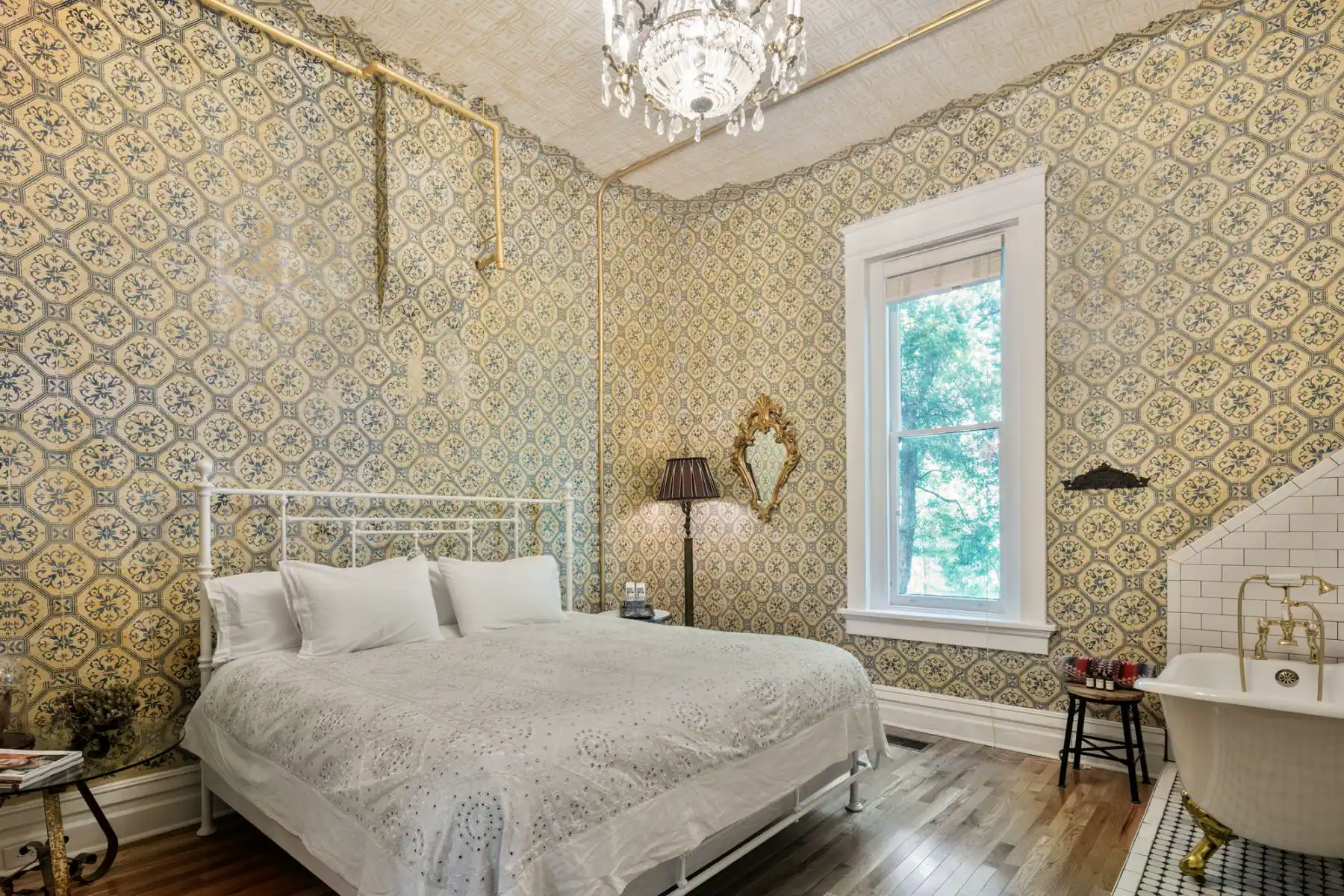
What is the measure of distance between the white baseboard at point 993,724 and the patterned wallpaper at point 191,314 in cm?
226

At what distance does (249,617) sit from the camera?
2.57 meters

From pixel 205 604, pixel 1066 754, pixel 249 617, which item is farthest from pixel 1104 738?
pixel 205 604

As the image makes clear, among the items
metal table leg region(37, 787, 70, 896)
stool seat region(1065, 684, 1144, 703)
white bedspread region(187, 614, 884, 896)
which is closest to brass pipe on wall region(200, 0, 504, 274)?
white bedspread region(187, 614, 884, 896)

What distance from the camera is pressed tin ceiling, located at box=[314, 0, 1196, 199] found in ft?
Answer: 9.82

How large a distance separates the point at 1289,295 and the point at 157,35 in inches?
170

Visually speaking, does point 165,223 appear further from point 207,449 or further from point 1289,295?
point 1289,295

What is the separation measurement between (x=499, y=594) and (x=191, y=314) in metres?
1.57

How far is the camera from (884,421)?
3869 mm

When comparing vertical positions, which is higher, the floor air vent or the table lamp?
the table lamp

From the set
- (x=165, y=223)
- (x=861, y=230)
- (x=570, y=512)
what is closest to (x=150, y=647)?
(x=165, y=223)

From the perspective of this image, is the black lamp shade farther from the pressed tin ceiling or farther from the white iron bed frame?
the pressed tin ceiling

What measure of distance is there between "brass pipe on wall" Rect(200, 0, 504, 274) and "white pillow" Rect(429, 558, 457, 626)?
4.10ft

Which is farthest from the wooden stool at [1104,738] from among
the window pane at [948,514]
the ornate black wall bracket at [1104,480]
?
the ornate black wall bracket at [1104,480]

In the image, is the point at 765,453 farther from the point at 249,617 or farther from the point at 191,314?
the point at 191,314
